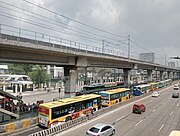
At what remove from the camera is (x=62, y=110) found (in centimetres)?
2352

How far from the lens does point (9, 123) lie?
70.0 feet

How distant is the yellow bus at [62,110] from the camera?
72.0 feet

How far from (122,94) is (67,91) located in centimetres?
1331

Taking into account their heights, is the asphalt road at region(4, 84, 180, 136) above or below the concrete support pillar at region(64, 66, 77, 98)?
below

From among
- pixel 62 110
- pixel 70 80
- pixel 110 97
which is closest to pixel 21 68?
pixel 70 80

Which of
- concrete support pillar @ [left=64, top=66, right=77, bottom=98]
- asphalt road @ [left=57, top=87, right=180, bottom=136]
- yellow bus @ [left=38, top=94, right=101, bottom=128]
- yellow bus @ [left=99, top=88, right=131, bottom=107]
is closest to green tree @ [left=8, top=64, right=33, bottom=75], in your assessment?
concrete support pillar @ [left=64, top=66, right=77, bottom=98]

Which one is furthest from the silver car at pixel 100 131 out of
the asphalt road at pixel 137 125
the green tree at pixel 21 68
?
the green tree at pixel 21 68

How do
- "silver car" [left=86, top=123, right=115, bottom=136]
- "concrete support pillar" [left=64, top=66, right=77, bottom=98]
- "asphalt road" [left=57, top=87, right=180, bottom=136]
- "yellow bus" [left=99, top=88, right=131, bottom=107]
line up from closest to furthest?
"silver car" [left=86, top=123, right=115, bottom=136] → "asphalt road" [left=57, top=87, right=180, bottom=136] → "concrete support pillar" [left=64, top=66, right=77, bottom=98] → "yellow bus" [left=99, top=88, right=131, bottom=107]

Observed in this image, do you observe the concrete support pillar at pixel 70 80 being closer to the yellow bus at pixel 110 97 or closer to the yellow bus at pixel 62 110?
the yellow bus at pixel 110 97

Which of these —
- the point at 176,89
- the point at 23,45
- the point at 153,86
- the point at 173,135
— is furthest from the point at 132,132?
the point at 176,89

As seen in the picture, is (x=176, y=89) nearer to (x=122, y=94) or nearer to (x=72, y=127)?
(x=122, y=94)

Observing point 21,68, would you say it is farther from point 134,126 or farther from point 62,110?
point 134,126

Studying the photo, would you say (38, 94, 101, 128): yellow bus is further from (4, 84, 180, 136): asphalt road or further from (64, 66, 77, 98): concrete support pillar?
(64, 66, 77, 98): concrete support pillar

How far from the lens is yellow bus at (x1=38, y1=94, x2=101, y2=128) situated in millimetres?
21938
